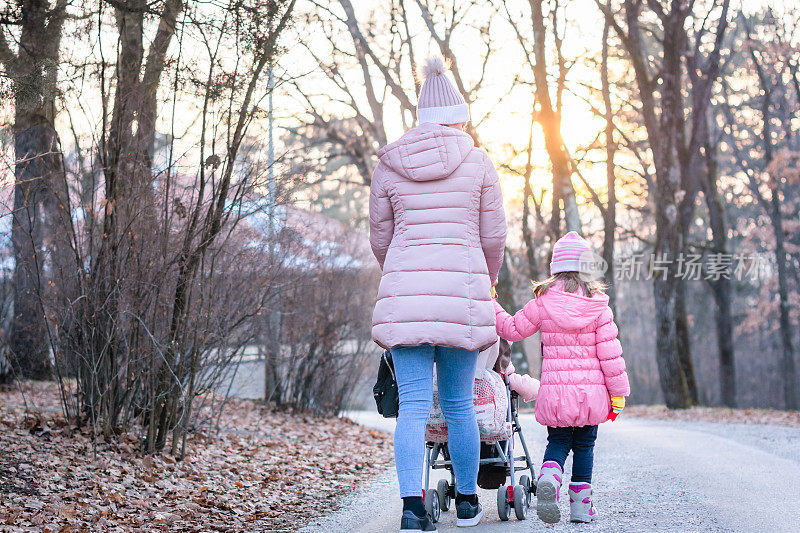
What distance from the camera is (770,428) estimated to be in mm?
13383

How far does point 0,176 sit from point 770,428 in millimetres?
11330

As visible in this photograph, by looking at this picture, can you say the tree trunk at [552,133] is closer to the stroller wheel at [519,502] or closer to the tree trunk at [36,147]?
the tree trunk at [36,147]

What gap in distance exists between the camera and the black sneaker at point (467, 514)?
5098 mm

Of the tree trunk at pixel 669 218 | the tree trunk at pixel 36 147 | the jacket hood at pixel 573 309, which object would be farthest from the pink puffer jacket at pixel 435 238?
the tree trunk at pixel 669 218

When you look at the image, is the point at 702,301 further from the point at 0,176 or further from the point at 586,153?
the point at 0,176

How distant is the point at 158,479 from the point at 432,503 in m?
2.43

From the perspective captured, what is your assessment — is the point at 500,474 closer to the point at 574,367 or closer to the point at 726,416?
the point at 574,367

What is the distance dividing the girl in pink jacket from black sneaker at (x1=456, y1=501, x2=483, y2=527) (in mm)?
454

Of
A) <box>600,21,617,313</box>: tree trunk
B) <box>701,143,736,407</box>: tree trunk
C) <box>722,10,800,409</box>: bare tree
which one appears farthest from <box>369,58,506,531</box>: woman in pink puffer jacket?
<box>701,143,736,407</box>: tree trunk

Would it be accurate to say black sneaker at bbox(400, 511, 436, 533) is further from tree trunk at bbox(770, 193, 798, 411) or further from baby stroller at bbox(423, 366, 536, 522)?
tree trunk at bbox(770, 193, 798, 411)

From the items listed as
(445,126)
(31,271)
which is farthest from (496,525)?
(31,271)

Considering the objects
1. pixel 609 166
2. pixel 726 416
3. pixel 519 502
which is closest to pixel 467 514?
pixel 519 502

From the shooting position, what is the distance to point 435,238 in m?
4.82

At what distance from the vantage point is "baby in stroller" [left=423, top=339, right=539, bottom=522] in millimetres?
5355
